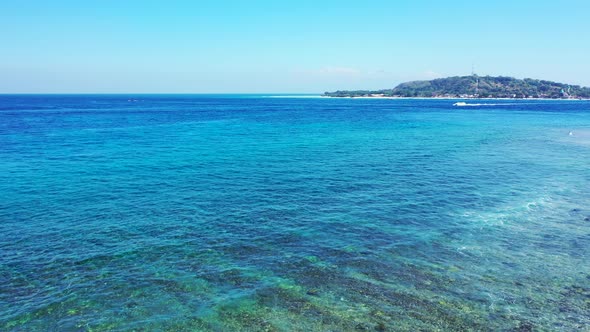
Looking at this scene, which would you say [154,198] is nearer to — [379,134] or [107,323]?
[107,323]

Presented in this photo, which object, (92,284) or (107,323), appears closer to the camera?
(107,323)

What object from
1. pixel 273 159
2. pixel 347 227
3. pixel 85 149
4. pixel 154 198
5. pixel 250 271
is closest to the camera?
pixel 250 271

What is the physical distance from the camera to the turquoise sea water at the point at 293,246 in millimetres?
15750

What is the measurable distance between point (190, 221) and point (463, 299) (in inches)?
675

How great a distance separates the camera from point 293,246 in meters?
22.2

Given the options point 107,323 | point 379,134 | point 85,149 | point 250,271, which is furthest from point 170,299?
point 379,134

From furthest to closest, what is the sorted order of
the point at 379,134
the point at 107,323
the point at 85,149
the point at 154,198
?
the point at 379,134 → the point at 85,149 → the point at 154,198 → the point at 107,323

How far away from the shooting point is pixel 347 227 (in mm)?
25062

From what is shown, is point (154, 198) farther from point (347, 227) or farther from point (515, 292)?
point (515, 292)

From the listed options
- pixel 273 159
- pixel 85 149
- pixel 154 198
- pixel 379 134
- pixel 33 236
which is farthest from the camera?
pixel 379 134

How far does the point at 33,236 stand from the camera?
76.1 ft

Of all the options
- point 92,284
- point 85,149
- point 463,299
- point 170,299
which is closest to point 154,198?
point 92,284

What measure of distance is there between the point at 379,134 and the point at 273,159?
3579cm

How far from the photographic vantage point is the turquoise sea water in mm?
15750
